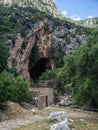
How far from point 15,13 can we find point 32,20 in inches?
226

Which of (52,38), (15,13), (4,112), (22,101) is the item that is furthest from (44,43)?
(4,112)

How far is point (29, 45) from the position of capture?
2960 inches

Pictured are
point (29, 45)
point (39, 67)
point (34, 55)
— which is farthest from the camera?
point (39, 67)

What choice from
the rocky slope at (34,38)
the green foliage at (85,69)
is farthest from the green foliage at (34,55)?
the green foliage at (85,69)

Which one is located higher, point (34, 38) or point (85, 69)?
point (34, 38)

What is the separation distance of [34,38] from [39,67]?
14.1 metres

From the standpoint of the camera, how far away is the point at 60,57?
87.1 meters

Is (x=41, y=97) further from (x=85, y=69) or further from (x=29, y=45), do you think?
(x=29, y=45)

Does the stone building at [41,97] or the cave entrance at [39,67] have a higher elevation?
the cave entrance at [39,67]

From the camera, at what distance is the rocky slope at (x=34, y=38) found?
69.1 metres

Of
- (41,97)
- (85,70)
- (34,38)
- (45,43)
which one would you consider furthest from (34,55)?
(85,70)

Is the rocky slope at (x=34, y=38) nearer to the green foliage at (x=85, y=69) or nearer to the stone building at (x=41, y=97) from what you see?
the stone building at (x=41, y=97)

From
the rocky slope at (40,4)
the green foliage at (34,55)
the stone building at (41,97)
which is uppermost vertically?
the rocky slope at (40,4)

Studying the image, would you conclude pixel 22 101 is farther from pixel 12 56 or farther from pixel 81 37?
pixel 81 37
